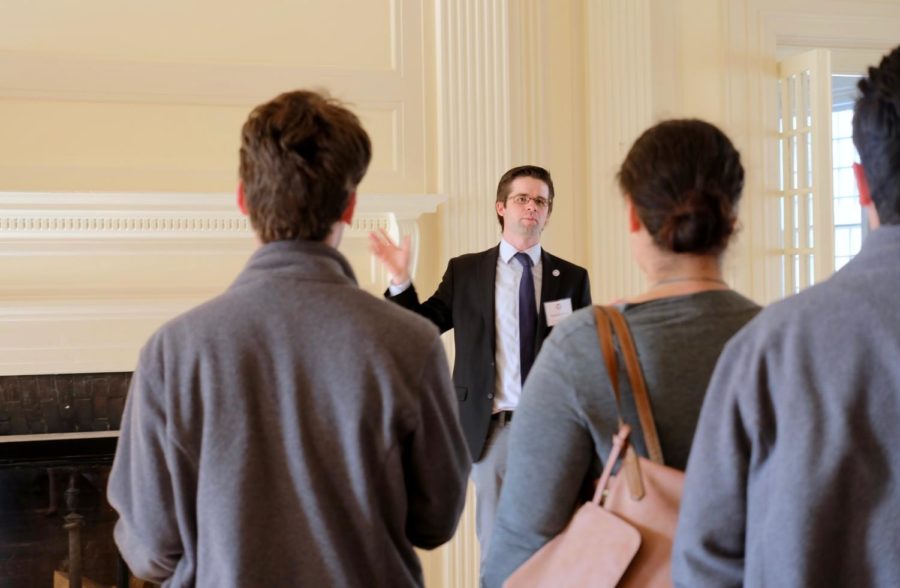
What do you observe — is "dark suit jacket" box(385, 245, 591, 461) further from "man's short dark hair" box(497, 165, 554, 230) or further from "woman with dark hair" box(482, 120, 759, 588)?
"woman with dark hair" box(482, 120, 759, 588)

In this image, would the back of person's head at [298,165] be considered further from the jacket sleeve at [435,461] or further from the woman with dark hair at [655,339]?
the woman with dark hair at [655,339]

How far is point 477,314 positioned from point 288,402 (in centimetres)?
190

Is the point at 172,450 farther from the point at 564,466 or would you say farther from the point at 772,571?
the point at 772,571

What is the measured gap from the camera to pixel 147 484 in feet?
4.63

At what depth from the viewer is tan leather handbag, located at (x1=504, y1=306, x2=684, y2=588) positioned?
1.36 metres

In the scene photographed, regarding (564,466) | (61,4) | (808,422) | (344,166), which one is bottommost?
(564,466)

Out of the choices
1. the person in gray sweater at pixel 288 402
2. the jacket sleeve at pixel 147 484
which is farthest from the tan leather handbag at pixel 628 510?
the jacket sleeve at pixel 147 484

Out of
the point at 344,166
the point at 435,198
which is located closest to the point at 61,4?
the point at 435,198

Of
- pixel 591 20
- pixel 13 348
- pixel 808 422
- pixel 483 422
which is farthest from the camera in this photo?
pixel 591 20

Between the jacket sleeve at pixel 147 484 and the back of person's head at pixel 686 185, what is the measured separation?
0.72 meters

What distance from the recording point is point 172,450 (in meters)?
1.38

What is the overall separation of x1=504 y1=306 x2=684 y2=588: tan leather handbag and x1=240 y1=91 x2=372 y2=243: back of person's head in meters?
0.41

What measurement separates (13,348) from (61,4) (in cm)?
128

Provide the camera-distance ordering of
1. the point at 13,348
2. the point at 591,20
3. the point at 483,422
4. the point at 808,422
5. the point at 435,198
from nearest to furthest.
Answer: the point at 808,422
the point at 483,422
the point at 13,348
the point at 435,198
the point at 591,20
